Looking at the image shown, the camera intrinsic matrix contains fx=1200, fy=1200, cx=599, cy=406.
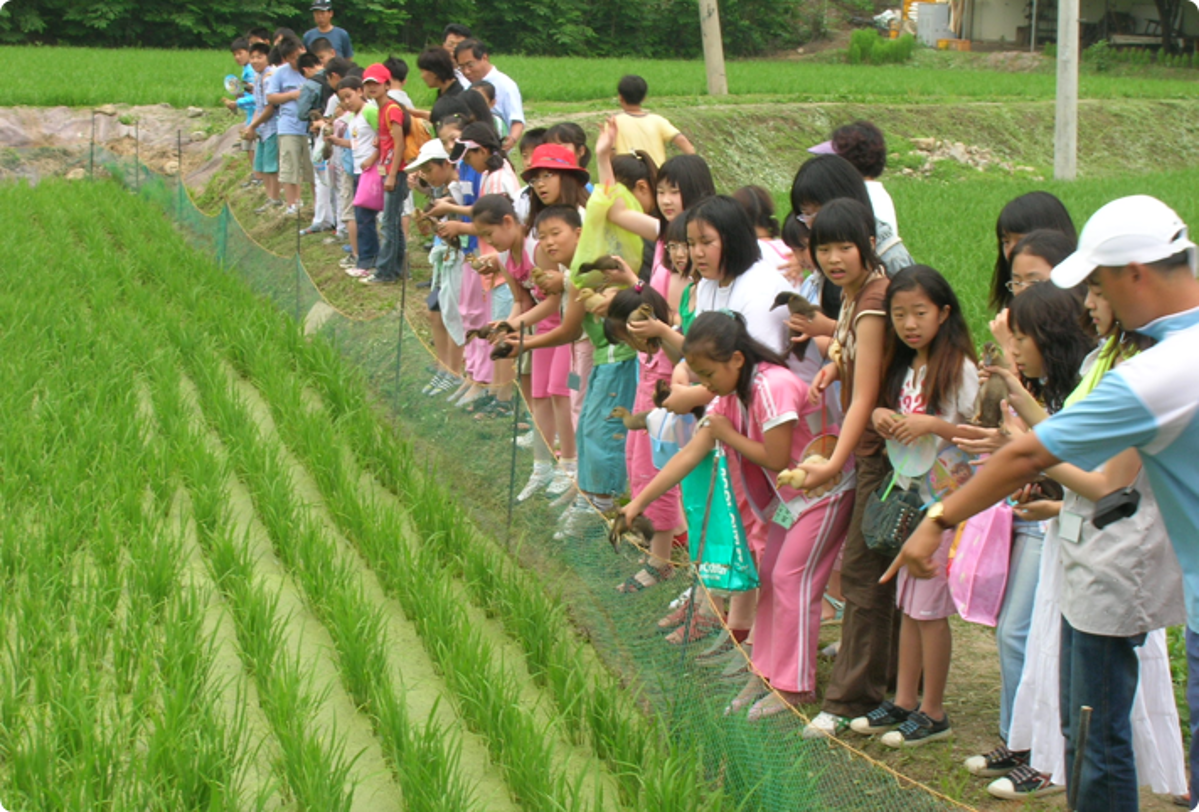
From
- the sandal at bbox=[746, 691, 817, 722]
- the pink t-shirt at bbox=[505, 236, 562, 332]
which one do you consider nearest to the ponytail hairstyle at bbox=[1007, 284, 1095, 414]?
the sandal at bbox=[746, 691, 817, 722]

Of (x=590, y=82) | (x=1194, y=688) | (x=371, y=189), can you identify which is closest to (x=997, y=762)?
(x=1194, y=688)

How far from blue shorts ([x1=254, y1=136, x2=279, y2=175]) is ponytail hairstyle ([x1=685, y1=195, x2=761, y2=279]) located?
7.98m

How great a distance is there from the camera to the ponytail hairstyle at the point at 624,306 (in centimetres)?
398

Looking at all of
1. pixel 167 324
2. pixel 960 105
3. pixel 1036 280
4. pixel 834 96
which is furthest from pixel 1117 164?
pixel 1036 280

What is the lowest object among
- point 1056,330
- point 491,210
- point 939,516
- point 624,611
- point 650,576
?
point 624,611

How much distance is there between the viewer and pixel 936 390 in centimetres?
318

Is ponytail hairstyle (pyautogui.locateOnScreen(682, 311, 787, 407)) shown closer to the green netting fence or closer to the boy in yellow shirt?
the green netting fence

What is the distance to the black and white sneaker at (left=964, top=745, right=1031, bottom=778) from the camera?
3119 mm

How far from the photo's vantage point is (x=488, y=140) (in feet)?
20.2

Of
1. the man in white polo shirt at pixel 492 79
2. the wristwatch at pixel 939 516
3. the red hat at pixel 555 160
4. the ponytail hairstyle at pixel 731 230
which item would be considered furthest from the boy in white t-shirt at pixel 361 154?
the wristwatch at pixel 939 516

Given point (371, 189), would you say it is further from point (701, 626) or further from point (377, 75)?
point (701, 626)

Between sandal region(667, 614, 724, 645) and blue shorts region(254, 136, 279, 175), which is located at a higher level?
blue shorts region(254, 136, 279, 175)

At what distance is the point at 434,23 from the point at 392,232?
26895 mm

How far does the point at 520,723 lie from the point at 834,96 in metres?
17.6
